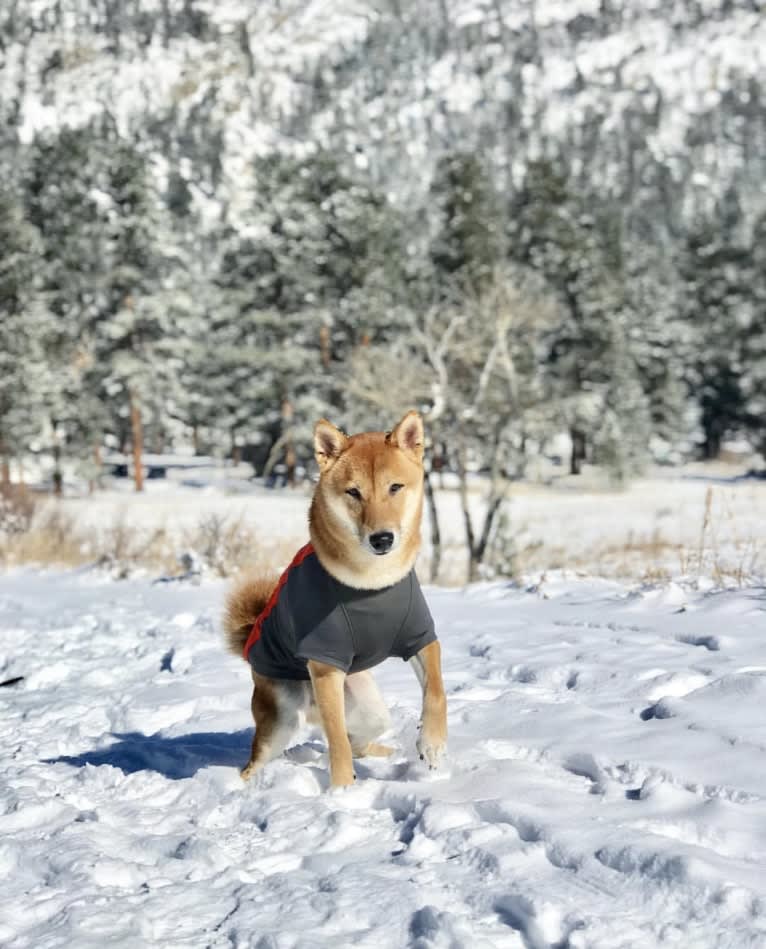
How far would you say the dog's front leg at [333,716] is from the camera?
3639 millimetres

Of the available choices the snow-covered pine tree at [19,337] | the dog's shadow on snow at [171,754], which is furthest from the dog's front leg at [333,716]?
the snow-covered pine tree at [19,337]

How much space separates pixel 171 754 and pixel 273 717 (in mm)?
873

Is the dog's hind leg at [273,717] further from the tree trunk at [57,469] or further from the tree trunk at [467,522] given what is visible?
the tree trunk at [57,469]

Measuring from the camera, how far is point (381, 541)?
3529 mm

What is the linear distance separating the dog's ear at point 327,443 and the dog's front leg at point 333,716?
876 mm

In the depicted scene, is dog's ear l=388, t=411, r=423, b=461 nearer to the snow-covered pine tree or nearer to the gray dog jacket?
the gray dog jacket

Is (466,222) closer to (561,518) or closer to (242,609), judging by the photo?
(561,518)

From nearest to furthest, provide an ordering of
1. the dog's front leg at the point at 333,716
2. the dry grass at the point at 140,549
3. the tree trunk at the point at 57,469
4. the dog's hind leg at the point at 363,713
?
the dog's front leg at the point at 333,716, the dog's hind leg at the point at 363,713, the dry grass at the point at 140,549, the tree trunk at the point at 57,469

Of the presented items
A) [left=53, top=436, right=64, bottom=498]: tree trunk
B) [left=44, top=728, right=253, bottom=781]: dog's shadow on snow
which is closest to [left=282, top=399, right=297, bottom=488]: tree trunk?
[left=53, top=436, right=64, bottom=498]: tree trunk

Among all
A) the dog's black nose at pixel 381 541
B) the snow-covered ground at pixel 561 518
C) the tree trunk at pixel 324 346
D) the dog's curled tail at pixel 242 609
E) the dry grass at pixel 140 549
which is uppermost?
the tree trunk at pixel 324 346

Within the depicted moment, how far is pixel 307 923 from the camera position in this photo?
8.22 feet

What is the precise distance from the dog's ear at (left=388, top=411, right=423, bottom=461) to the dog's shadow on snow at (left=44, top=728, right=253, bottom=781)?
5.64ft

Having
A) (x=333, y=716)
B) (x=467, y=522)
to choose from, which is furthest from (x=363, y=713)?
(x=467, y=522)

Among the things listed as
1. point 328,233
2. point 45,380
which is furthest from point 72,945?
point 328,233
